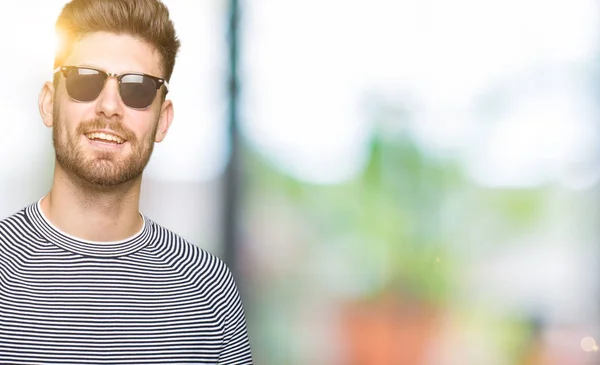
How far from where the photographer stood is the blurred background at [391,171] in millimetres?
3107

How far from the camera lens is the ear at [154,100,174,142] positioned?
6.47 feet

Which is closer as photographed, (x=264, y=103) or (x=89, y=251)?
(x=89, y=251)

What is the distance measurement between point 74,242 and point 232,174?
1.35 meters

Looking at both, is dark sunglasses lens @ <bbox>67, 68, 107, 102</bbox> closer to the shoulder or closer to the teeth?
the teeth

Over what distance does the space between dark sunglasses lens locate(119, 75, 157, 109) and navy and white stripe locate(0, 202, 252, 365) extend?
0.32 metres

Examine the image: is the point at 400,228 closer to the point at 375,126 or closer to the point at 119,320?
the point at 375,126

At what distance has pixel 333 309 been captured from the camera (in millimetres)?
3188

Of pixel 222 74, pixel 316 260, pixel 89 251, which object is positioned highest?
pixel 222 74

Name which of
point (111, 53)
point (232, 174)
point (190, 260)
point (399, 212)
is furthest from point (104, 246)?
point (399, 212)

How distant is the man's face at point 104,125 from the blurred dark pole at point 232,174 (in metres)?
1.23

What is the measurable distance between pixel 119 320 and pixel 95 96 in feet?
1.74

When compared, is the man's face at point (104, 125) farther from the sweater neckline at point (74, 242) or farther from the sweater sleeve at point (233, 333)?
the sweater sleeve at point (233, 333)

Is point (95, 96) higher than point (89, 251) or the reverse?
higher

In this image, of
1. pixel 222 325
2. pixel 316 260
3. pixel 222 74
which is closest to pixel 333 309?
→ pixel 316 260
